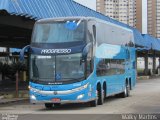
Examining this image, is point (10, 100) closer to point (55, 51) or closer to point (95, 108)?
point (95, 108)

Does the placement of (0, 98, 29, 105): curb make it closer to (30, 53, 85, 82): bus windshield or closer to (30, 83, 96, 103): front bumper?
(30, 83, 96, 103): front bumper

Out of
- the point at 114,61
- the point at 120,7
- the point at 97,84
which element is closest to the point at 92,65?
the point at 97,84

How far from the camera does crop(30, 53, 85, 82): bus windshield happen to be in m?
19.2

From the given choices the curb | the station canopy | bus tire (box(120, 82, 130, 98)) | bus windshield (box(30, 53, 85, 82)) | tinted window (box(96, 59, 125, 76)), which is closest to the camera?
bus windshield (box(30, 53, 85, 82))

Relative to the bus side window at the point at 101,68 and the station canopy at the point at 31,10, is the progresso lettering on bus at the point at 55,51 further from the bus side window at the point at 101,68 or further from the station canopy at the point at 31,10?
the station canopy at the point at 31,10

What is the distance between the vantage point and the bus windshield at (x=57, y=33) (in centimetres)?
1948

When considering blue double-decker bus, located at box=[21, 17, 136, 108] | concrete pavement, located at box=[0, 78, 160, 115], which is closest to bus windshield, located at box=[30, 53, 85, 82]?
blue double-decker bus, located at box=[21, 17, 136, 108]

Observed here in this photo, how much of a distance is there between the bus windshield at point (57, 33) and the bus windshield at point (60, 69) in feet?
2.35

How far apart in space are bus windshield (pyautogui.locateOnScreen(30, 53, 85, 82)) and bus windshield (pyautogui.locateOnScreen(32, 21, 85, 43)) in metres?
0.72

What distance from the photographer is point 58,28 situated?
1972 cm

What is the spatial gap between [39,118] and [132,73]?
Result: 46.7ft

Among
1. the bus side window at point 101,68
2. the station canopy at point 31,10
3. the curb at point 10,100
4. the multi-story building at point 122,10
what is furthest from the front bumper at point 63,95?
the multi-story building at point 122,10

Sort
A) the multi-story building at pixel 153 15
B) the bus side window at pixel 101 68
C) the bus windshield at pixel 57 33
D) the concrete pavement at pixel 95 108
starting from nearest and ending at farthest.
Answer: the concrete pavement at pixel 95 108
the bus windshield at pixel 57 33
the bus side window at pixel 101 68
the multi-story building at pixel 153 15

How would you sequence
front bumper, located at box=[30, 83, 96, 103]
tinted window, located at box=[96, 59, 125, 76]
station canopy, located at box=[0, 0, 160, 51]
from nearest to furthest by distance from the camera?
front bumper, located at box=[30, 83, 96, 103]
tinted window, located at box=[96, 59, 125, 76]
station canopy, located at box=[0, 0, 160, 51]
